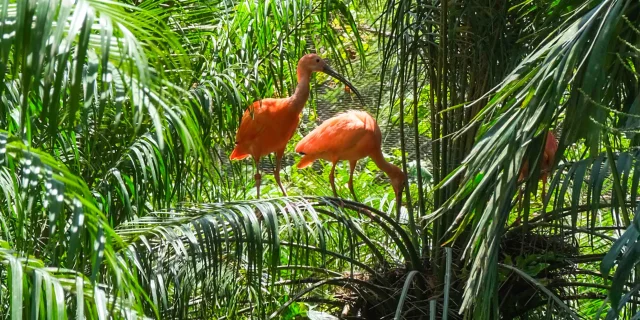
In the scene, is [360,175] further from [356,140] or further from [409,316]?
[409,316]

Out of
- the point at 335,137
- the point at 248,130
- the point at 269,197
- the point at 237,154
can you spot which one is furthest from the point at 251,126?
the point at 269,197

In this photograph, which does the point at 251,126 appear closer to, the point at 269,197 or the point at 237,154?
the point at 237,154

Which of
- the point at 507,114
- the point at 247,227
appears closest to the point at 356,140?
the point at 247,227

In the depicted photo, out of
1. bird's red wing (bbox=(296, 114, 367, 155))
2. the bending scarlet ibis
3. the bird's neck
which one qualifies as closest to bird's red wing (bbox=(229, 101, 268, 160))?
the bending scarlet ibis

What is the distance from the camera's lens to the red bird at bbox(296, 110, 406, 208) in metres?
5.39

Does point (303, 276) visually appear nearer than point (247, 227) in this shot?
No

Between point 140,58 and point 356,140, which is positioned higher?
point 140,58

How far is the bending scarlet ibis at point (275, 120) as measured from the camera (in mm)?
5004

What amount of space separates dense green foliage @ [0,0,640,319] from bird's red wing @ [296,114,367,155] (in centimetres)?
41

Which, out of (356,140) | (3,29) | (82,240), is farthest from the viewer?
(356,140)

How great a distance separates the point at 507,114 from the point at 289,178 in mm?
Result: 4134

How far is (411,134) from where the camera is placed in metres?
7.10

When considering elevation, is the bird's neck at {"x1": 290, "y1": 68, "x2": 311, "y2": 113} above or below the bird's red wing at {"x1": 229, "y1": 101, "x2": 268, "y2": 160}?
above

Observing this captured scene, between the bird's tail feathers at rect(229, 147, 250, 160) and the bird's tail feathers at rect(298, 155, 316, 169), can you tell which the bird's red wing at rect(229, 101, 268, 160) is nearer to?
the bird's tail feathers at rect(229, 147, 250, 160)
